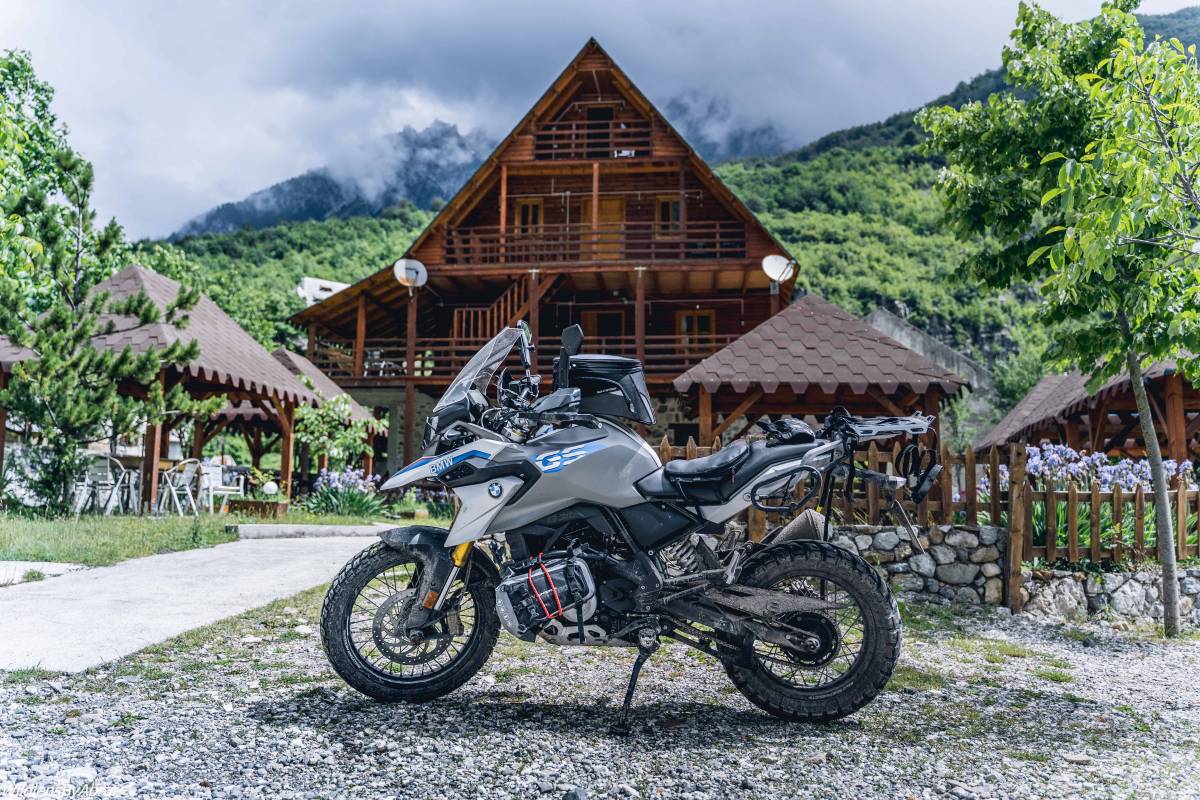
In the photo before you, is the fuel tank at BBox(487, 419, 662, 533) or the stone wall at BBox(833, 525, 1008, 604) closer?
the fuel tank at BBox(487, 419, 662, 533)

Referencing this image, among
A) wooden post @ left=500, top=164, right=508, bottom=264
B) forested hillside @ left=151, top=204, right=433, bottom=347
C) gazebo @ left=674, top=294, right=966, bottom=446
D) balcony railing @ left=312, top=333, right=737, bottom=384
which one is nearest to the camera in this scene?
gazebo @ left=674, top=294, right=966, bottom=446

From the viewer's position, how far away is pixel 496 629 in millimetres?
3916

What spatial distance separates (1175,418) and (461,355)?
15398 millimetres

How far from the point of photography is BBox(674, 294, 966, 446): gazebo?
462 inches

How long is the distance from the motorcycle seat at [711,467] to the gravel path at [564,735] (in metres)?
0.97

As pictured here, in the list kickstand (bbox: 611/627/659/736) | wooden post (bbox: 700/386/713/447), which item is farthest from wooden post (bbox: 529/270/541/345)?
kickstand (bbox: 611/627/659/736)

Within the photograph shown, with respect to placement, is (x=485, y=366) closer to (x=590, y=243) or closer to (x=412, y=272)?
(x=412, y=272)

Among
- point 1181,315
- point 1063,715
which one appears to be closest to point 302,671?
point 1063,715

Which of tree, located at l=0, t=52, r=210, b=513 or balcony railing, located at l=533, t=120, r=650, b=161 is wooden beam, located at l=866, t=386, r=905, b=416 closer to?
tree, located at l=0, t=52, r=210, b=513

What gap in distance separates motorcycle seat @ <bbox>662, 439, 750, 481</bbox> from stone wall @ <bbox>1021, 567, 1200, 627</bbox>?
4.54 metres

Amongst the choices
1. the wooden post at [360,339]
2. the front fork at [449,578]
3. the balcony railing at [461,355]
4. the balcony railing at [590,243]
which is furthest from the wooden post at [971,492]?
the wooden post at [360,339]

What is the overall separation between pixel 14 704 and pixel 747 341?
33.5 ft

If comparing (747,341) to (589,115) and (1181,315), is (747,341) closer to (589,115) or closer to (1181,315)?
(1181,315)

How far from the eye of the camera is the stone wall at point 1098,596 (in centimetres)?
712
